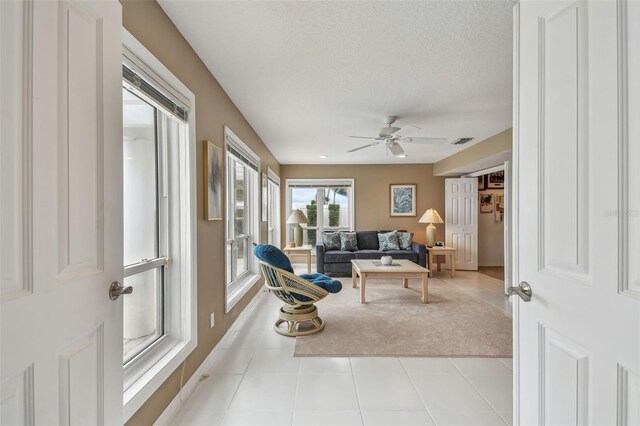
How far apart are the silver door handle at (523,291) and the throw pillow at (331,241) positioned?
476 cm

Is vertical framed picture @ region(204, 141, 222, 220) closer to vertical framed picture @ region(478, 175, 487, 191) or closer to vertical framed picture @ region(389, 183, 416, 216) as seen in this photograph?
vertical framed picture @ region(389, 183, 416, 216)

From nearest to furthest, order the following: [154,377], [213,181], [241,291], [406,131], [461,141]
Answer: [154,377]
[213,181]
[241,291]
[406,131]
[461,141]

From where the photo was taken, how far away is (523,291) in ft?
3.52

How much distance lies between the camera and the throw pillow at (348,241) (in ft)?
19.3

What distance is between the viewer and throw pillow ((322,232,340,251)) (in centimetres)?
588

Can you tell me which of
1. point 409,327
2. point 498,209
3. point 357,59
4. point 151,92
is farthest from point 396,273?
point 498,209

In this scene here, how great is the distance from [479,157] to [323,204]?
3.39 metres

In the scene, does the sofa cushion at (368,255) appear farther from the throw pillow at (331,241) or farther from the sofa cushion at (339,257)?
the throw pillow at (331,241)

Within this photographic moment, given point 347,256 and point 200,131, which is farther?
point 347,256

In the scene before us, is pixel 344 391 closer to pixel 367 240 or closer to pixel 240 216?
pixel 240 216

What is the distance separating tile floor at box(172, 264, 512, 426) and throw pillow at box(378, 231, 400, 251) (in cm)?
353
